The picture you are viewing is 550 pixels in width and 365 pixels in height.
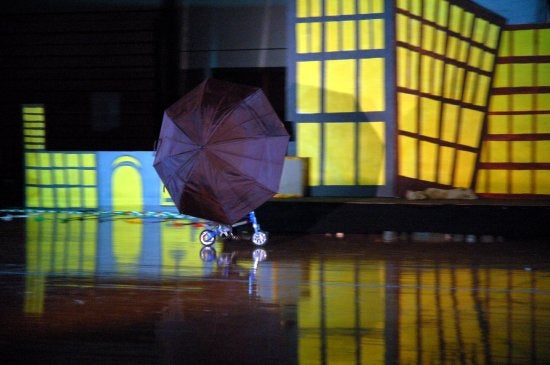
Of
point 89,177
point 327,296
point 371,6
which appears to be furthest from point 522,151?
point 89,177

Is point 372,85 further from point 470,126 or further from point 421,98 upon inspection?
point 470,126

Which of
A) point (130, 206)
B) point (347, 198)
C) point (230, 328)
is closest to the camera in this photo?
point (230, 328)

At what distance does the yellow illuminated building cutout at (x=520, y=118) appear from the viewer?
1290 centimetres

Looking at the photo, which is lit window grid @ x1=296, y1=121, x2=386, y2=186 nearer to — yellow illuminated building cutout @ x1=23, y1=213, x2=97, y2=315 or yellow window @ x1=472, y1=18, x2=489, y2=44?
yellow window @ x1=472, y1=18, x2=489, y2=44

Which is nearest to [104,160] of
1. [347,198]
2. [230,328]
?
[347,198]

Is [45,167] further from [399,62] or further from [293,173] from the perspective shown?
[399,62]

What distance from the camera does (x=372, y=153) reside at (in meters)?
13.1

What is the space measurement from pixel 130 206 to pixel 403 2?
592cm

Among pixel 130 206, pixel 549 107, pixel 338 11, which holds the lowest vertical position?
pixel 130 206

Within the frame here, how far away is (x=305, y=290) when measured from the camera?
320 inches

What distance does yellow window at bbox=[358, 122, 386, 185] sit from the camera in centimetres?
1307

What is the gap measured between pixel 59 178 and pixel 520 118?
8234mm

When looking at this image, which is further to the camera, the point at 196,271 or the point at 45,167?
the point at 45,167

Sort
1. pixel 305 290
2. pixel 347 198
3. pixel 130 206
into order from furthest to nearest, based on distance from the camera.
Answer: pixel 130 206 → pixel 347 198 → pixel 305 290
